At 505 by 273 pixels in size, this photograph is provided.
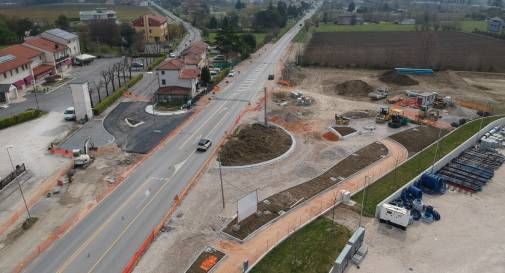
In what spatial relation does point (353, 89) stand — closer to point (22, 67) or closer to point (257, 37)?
Result: point (22, 67)

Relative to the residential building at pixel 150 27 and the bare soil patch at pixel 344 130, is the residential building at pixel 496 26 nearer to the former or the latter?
the residential building at pixel 150 27

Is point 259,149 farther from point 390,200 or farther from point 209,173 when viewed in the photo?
point 390,200

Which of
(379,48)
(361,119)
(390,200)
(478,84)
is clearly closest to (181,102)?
(361,119)

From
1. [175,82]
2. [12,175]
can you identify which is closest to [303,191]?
[12,175]

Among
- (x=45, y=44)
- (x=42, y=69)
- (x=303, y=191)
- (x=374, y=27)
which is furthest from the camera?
(x=374, y=27)

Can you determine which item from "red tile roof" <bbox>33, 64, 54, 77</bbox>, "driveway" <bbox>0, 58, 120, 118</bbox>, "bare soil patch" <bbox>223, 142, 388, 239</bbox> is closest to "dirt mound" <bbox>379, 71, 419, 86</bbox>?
"bare soil patch" <bbox>223, 142, 388, 239</bbox>

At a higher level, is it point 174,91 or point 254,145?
point 174,91

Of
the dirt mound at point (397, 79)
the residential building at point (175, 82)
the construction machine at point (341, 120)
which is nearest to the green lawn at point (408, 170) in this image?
the construction machine at point (341, 120)
